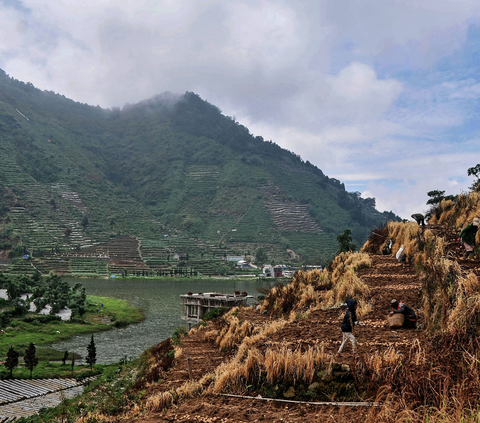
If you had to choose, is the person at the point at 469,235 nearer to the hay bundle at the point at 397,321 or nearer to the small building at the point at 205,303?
the hay bundle at the point at 397,321

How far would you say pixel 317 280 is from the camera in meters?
15.1

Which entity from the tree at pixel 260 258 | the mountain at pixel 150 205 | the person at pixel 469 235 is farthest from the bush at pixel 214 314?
the tree at pixel 260 258

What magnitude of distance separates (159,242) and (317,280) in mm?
103627

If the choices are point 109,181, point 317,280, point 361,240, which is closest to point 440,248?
point 317,280

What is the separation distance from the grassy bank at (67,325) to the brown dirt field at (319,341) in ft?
70.9

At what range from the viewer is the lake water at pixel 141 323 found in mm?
30516

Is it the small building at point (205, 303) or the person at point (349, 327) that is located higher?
the person at point (349, 327)

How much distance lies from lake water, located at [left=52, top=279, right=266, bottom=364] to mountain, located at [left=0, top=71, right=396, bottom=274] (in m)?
17.9

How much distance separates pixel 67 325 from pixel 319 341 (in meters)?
36.5

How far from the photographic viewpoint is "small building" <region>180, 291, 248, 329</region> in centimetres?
2656

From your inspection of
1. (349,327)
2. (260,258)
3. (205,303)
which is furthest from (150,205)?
(349,327)

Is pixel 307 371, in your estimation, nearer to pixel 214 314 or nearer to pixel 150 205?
pixel 214 314

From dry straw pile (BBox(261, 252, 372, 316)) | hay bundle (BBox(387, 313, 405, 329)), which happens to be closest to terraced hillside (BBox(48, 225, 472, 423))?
hay bundle (BBox(387, 313, 405, 329))

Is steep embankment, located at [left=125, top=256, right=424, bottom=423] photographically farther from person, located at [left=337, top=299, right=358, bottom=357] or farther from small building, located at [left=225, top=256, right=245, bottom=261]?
small building, located at [left=225, top=256, right=245, bottom=261]
